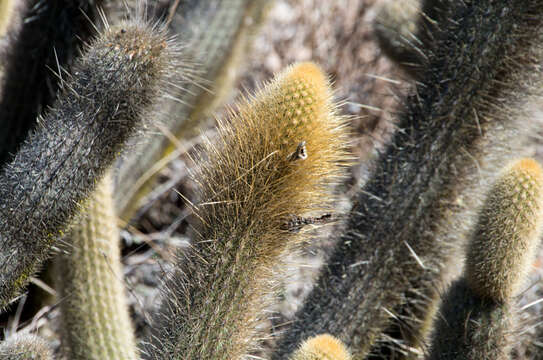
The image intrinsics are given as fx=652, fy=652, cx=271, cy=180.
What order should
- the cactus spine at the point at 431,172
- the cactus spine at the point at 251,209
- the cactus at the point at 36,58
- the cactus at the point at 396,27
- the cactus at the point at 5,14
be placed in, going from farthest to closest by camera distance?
the cactus at the point at 396,27 < the cactus at the point at 5,14 < the cactus at the point at 36,58 < the cactus spine at the point at 431,172 < the cactus spine at the point at 251,209

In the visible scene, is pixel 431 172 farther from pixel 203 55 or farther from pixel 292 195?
pixel 203 55

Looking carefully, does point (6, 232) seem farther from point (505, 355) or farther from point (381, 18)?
point (381, 18)

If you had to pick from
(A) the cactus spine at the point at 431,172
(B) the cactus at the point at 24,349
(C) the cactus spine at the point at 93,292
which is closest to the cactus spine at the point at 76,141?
(B) the cactus at the point at 24,349

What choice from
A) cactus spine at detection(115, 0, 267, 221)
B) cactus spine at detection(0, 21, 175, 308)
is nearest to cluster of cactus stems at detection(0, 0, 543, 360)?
cactus spine at detection(0, 21, 175, 308)

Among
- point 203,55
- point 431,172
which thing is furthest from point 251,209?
point 203,55

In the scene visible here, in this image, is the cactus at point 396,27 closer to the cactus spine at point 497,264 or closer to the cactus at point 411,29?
the cactus at point 411,29

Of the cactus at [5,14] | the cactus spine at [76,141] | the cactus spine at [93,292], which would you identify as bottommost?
the cactus spine at [93,292]
